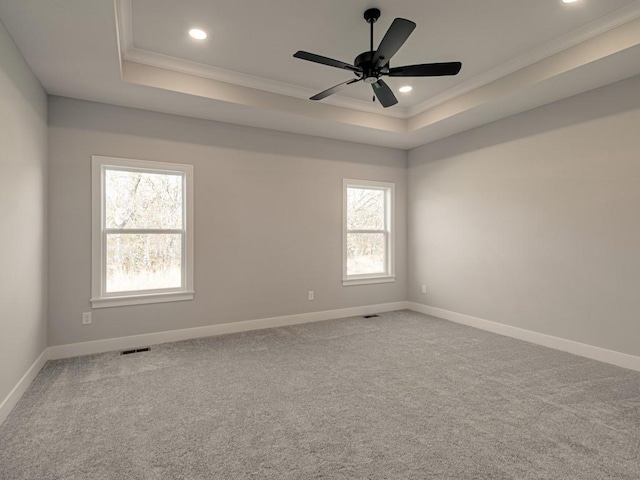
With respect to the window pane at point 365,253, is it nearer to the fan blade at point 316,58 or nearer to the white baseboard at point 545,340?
the white baseboard at point 545,340

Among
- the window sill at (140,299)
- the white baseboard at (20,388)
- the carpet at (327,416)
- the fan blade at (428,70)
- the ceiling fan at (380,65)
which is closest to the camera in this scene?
the carpet at (327,416)

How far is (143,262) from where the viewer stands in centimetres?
414

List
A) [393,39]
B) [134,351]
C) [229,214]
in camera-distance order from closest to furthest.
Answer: [393,39]
[134,351]
[229,214]

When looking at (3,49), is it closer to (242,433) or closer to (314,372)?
(242,433)

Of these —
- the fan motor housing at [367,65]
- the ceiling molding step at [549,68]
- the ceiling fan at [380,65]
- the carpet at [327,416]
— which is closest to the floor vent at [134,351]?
the carpet at [327,416]

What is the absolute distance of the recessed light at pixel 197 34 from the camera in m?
3.08

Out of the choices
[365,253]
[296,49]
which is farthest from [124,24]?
[365,253]

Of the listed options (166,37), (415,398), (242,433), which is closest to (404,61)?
(166,37)

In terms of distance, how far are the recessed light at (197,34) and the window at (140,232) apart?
1.52 metres

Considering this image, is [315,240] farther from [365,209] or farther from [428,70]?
[428,70]

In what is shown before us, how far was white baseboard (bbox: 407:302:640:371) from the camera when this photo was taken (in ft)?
11.2

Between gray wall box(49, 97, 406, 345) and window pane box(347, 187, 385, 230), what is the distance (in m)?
0.27

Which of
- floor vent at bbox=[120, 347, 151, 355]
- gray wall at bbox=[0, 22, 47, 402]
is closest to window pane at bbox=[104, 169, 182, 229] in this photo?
gray wall at bbox=[0, 22, 47, 402]

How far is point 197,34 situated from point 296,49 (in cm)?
88
